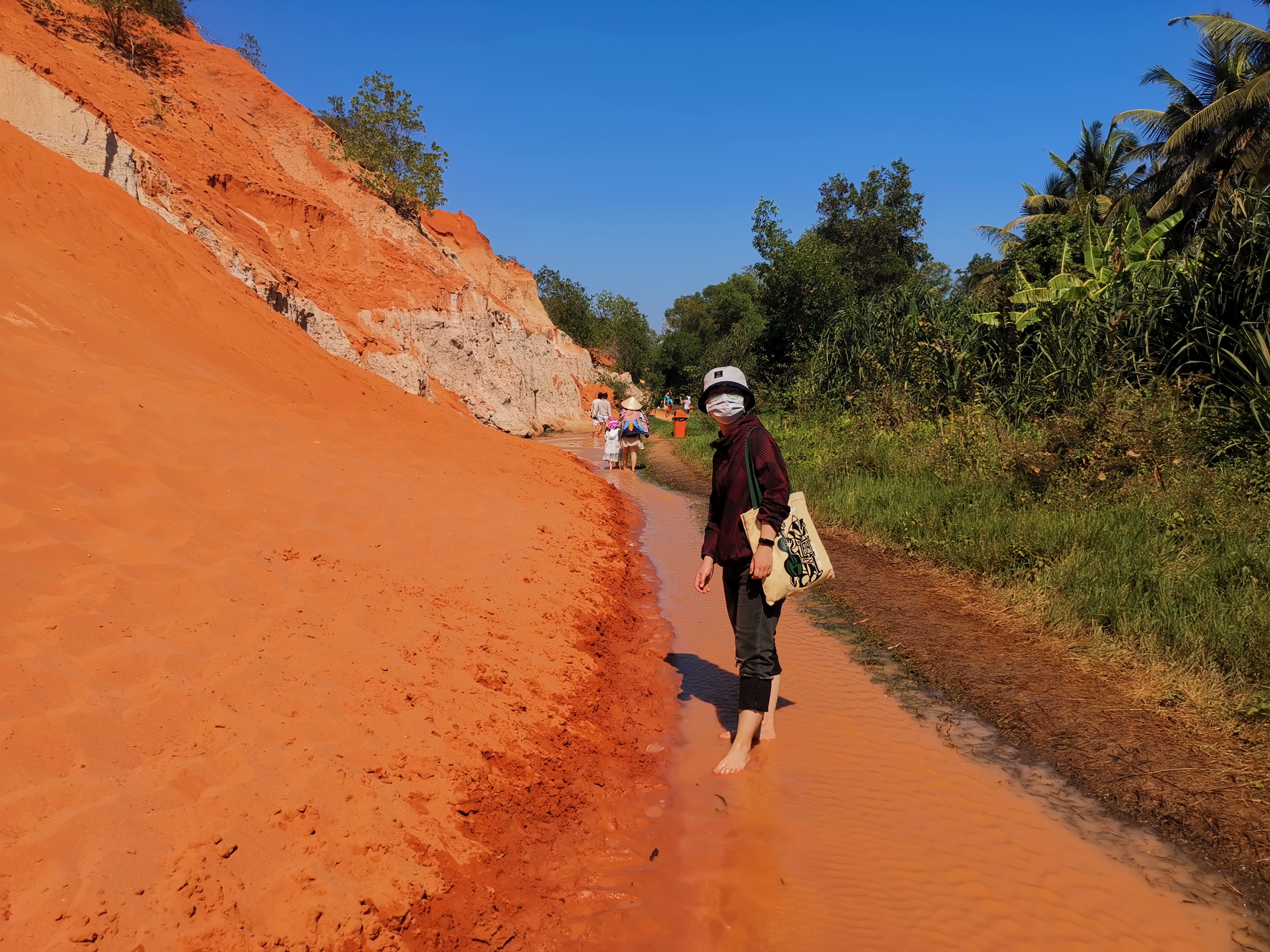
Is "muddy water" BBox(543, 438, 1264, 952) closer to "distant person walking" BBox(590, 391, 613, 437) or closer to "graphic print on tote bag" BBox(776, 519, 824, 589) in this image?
"graphic print on tote bag" BBox(776, 519, 824, 589)

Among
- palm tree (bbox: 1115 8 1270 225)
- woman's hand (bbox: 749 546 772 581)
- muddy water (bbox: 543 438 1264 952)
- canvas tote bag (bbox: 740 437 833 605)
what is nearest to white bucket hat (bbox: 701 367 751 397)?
canvas tote bag (bbox: 740 437 833 605)

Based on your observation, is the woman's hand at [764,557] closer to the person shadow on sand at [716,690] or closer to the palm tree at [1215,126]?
the person shadow on sand at [716,690]

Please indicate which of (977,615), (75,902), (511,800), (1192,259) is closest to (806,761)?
(511,800)

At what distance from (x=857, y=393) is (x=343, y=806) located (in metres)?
15.1

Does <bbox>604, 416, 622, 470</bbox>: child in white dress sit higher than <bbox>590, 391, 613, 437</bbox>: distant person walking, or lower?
lower

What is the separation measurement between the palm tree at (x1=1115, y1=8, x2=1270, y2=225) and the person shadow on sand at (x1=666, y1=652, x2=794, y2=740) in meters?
22.0

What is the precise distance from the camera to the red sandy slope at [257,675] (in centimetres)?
243

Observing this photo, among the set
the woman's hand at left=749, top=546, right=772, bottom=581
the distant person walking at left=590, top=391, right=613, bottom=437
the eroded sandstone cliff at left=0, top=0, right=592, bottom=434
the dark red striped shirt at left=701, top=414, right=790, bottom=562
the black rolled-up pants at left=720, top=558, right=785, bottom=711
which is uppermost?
the eroded sandstone cliff at left=0, top=0, right=592, bottom=434

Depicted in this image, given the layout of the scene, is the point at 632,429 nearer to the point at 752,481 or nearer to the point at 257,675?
the point at 752,481

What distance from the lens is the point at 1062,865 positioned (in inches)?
126

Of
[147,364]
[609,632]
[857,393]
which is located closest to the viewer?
[609,632]

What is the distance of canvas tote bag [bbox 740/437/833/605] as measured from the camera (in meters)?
3.86

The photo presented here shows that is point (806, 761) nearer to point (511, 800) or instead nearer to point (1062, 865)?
point (1062, 865)

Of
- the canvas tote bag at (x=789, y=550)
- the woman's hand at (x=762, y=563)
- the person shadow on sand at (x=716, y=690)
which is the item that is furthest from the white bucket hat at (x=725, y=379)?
the person shadow on sand at (x=716, y=690)
